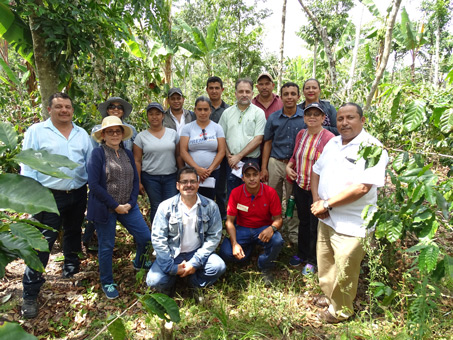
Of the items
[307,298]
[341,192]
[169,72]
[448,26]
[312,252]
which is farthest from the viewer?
[448,26]

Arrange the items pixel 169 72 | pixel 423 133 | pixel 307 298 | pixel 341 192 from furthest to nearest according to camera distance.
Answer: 1. pixel 169 72
2. pixel 423 133
3. pixel 307 298
4. pixel 341 192

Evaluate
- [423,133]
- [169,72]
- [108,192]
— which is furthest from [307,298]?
[169,72]

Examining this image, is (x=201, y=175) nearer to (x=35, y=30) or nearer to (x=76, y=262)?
(x=76, y=262)

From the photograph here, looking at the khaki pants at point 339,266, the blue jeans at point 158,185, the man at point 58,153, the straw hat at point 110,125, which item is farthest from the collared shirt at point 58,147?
the khaki pants at point 339,266

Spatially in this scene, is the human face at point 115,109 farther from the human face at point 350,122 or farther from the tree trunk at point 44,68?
the human face at point 350,122

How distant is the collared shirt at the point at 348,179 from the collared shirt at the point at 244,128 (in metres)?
1.28

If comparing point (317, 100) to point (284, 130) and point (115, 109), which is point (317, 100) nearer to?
point (284, 130)

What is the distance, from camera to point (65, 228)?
3578 millimetres

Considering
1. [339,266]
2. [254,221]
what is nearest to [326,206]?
[339,266]

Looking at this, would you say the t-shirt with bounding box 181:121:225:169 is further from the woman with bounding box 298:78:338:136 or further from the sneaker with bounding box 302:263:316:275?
the sneaker with bounding box 302:263:316:275

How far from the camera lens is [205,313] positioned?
306 cm

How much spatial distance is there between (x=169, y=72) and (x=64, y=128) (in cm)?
436

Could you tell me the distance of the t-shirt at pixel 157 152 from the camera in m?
3.71

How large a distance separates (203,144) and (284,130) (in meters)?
1.04
